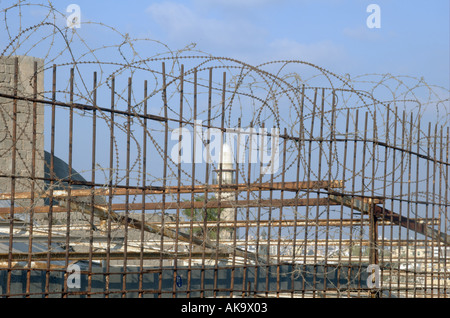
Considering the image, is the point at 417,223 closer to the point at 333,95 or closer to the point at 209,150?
the point at 333,95

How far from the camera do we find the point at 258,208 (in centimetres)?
658

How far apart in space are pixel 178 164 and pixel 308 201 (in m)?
1.84

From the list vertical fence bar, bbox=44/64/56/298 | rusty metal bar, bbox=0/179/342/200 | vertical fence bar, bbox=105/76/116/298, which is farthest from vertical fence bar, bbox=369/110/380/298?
vertical fence bar, bbox=44/64/56/298

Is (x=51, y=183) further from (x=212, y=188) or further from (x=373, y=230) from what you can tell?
(x=373, y=230)

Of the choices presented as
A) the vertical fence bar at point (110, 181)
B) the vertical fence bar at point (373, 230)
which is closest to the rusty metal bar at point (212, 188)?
the vertical fence bar at point (110, 181)

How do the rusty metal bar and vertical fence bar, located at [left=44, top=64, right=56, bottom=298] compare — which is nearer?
vertical fence bar, located at [left=44, top=64, right=56, bottom=298]

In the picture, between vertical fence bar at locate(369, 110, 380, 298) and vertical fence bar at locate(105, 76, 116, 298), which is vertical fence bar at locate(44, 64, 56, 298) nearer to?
vertical fence bar at locate(105, 76, 116, 298)

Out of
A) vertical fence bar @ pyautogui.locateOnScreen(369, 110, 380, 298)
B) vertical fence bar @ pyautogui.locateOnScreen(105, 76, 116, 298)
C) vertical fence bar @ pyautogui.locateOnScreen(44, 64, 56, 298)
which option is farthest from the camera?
vertical fence bar @ pyautogui.locateOnScreen(369, 110, 380, 298)

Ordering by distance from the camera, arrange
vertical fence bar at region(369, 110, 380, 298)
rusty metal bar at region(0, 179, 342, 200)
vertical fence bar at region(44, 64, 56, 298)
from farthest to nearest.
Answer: vertical fence bar at region(369, 110, 380, 298) → rusty metal bar at region(0, 179, 342, 200) → vertical fence bar at region(44, 64, 56, 298)

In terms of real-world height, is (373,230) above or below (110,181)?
below

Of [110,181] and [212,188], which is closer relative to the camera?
[110,181]

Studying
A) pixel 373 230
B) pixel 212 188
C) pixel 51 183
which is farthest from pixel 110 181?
pixel 373 230
